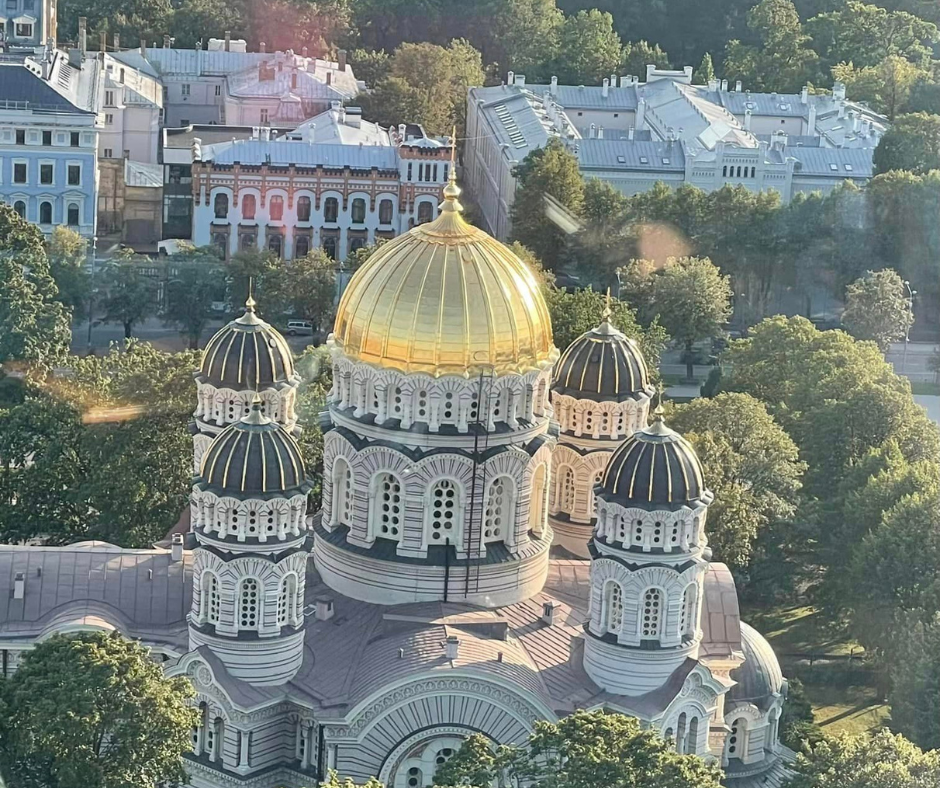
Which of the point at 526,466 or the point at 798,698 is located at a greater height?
the point at 526,466

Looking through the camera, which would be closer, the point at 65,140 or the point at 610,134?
the point at 65,140

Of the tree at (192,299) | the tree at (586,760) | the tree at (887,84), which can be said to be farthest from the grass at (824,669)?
the tree at (887,84)

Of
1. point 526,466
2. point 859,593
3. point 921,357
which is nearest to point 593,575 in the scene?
point 526,466

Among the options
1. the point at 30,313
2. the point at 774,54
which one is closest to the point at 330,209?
the point at 30,313

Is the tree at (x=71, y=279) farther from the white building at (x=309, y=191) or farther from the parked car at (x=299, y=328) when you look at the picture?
the white building at (x=309, y=191)

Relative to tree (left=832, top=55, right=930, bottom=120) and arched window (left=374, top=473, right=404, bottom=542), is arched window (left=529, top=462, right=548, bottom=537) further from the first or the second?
tree (left=832, top=55, right=930, bottom=120)

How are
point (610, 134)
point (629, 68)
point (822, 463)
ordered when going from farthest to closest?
1. point (629, 68)
2. point (610, 134)
3. point (822, 463)

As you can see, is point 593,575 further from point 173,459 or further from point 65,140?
point 65,140
